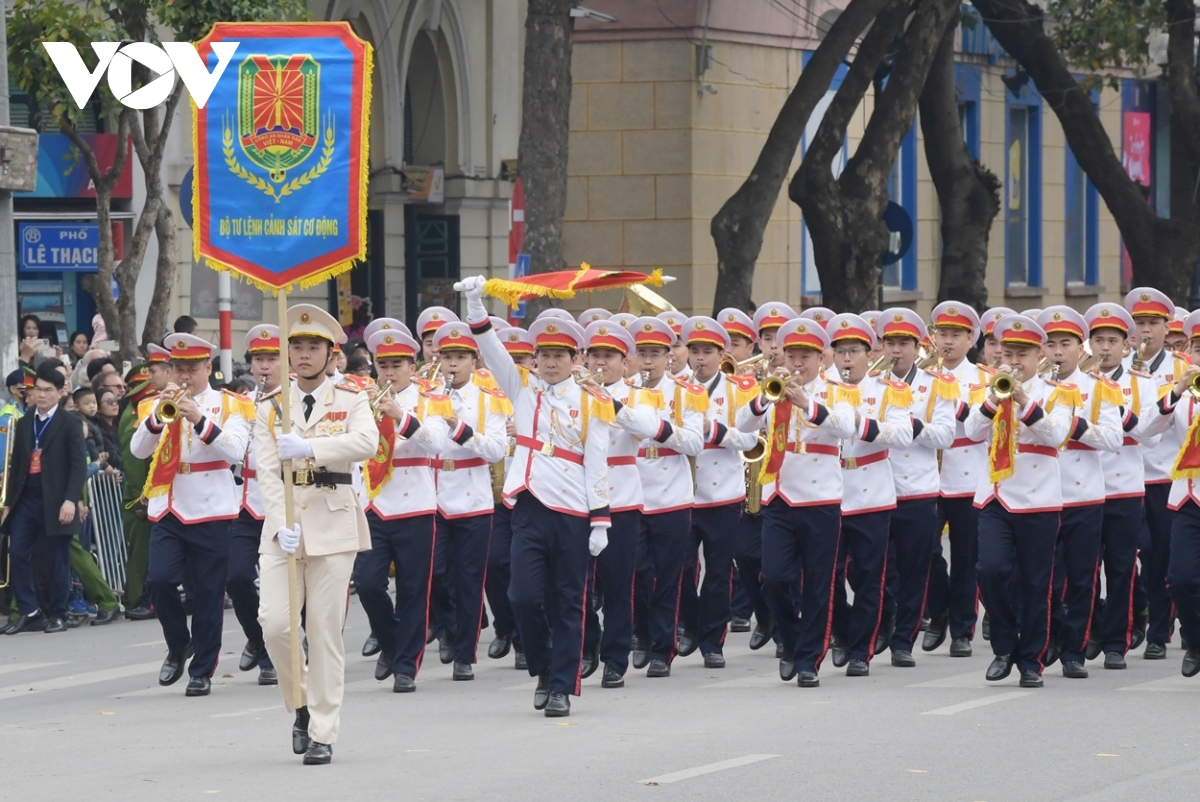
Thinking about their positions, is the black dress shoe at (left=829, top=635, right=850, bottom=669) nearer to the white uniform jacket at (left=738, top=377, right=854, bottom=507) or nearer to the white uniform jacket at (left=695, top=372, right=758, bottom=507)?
the white uniform jacket at (left=738, top=377, right=854, bottom=507)

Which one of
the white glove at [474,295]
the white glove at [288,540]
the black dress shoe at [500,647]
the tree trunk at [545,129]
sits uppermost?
the tree trunk at [545,129]

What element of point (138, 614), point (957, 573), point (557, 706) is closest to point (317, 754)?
point (557, 706)

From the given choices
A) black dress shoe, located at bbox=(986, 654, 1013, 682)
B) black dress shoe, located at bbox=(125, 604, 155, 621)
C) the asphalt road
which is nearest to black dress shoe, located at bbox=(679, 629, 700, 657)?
the asphalt road

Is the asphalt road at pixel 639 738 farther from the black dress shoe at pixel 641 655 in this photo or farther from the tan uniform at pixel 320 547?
the tan uniform at pixel 320 547

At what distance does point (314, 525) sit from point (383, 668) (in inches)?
117

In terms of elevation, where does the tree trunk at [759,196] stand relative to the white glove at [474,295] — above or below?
above

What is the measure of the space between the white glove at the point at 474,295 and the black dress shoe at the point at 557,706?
1901 mm

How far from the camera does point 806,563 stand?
12.8 meters

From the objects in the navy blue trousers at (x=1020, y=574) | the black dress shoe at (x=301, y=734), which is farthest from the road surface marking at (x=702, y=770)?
the navy blue trousers at (x=1020, y=574)

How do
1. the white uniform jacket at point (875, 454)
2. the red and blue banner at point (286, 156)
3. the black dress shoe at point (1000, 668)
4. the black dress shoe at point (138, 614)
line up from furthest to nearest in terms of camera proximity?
the black dress shoe at point (138, 614) < the white uniform jacket at point (875, 454) < the black dress shoe at point (1000, 668) < the red and blue banner at point (286, 156)

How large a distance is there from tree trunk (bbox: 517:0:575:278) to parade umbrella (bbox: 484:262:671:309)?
7.82 meters

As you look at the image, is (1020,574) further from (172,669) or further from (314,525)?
(172,669)

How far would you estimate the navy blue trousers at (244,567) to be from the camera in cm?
1306

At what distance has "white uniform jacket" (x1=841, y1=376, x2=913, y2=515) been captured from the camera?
42.8 ft
